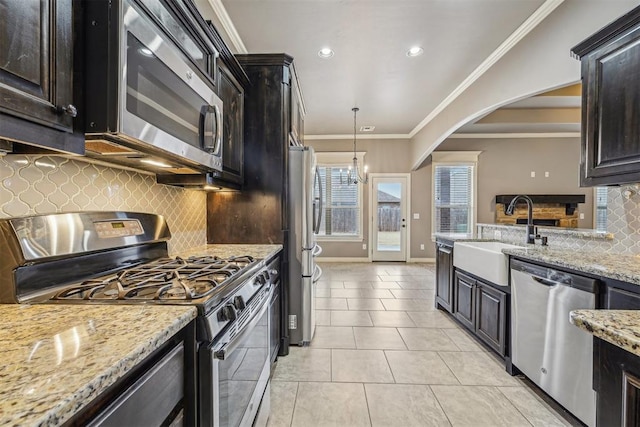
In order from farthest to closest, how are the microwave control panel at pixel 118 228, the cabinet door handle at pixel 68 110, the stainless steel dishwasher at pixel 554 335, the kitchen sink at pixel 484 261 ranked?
the kitchen sink at pixel 484 261 → the stainless steel dishwasher at pixel 554 335 → the microwave control panel at pixel 118 228 → the cabinet door handle at pixel 68 110

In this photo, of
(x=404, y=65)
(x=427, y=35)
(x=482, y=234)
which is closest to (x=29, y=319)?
(x=427, y=35)

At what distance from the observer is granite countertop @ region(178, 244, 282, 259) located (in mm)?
2004

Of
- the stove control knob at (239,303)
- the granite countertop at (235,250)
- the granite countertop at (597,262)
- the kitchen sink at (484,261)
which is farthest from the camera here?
the kitchen sink at (484,261)

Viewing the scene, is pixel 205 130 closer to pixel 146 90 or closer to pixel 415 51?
pixel 146 90

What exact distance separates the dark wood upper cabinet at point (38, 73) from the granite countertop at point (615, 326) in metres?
1.58

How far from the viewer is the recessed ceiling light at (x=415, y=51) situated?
3176mm

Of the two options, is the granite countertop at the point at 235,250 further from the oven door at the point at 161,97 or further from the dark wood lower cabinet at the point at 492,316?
the dark wood lower cabinet at the point at 492,316

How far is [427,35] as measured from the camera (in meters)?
2.96

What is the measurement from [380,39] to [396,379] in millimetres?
3131

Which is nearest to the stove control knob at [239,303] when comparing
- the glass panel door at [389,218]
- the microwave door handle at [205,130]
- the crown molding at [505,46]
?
the microwave door handle at [205,130]

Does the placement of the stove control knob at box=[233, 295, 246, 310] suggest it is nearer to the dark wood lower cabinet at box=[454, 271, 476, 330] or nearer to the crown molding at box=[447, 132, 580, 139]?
the dark wood lower cabinet at box=[454, 271, 476, 330]

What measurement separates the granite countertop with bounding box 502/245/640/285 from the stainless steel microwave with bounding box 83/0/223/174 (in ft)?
7.07

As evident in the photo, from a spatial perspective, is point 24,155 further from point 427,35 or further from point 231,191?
point 427,35

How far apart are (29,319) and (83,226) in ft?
1.69
